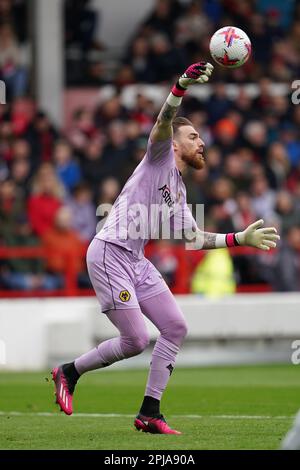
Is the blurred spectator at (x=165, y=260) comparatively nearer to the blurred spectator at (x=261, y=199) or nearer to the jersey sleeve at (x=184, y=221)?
the blurred spectator at (x=261, y=199)

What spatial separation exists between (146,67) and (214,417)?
1286cm

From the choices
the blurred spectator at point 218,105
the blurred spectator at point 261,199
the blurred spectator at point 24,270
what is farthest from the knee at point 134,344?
the blurred spectator at point 218,105

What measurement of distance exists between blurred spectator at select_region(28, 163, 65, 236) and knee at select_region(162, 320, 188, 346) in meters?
8.44

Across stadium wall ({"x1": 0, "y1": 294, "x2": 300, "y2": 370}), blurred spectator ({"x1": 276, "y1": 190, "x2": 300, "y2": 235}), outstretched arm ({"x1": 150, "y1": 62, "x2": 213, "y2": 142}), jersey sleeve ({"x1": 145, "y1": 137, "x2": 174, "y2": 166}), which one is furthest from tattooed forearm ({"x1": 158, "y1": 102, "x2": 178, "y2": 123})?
blurred spectator ({"x1": 276, "y1": 190, "x2": 300, "y2": 235})

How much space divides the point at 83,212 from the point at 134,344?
9309mm

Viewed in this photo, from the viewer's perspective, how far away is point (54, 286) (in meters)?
18.2

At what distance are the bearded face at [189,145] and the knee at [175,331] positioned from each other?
1.27m

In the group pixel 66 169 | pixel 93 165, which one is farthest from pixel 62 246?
pixel 93 165

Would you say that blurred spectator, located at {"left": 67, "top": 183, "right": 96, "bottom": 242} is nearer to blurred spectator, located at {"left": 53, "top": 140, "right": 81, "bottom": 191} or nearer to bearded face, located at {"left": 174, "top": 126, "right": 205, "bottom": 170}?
blurred spectator, located at {"left": 53, "top": 140, "right": 81, "bottom": 191}

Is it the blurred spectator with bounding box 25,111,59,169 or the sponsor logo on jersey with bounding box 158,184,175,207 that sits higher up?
the sponsor logo on jersey with bounding box 158,184,175,207

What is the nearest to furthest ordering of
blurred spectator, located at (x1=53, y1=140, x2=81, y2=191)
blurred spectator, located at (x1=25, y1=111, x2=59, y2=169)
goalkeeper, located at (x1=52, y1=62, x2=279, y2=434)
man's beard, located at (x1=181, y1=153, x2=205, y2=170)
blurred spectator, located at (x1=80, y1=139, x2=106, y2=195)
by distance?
goalkeeper, located at (x1=52, y1=62, x2=279, y2=434) < man's beard, located at (x1=181, y1=153, x2=205, y2=170) < blurred spectator, located at (x1=53, y1=140, x2=81, y2=191) < blurred spectator, located at (x1=80, y1=139, x2=106, y2=195) < blurred spectator, located at (x1=25, y1=111, x2=59, y2=169)

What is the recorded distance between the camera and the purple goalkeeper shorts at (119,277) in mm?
9961

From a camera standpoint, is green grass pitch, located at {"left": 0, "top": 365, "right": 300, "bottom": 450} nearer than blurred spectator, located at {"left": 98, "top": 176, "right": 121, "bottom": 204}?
Yes

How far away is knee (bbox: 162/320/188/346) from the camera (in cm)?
1005
